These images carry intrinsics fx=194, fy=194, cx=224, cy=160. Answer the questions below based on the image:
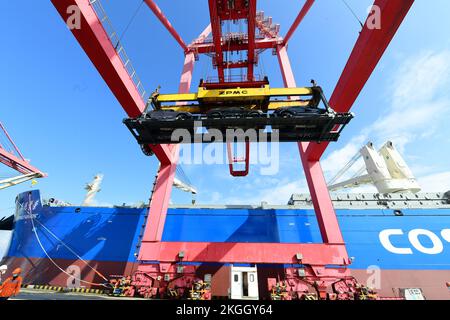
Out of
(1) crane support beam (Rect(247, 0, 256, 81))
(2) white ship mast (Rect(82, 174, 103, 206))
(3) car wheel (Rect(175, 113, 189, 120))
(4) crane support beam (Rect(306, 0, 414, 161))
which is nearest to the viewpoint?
(4) crane support beam (Rect(306, 0, 414, 161))

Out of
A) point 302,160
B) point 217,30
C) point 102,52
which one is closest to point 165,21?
point 217,30

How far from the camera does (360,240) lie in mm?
10453

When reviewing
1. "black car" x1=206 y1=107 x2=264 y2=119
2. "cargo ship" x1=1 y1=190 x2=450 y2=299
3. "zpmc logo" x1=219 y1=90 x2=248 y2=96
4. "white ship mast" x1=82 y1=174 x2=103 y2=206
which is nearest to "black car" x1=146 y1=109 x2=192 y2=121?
"black car" x1=206 y1=107 x2=264 y2=119

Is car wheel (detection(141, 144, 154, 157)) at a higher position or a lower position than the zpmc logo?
lower

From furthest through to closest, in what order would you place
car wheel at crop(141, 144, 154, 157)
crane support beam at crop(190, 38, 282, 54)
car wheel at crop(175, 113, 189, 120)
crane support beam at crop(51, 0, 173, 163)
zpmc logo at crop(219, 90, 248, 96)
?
crane support beam at crop(190, 38, 282, 54), car wheel at crop(141, 144, 154, 157), zpmc logo at crop(219, 90, 248, 96), car wheel at crop(175, 113, 189, 120), crane support beam at crop(51, 0, 173, 163)

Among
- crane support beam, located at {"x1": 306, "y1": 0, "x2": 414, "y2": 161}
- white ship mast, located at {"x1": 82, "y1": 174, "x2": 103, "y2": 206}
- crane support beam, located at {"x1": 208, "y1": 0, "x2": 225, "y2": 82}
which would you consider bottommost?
crane support beam, located at {"x1": 306, "y1": 0, "x2": 414, "y2": 161}

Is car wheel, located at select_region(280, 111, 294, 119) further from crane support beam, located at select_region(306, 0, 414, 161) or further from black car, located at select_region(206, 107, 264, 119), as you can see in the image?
crane support beam, located at select_region(306, 0, 414, 161)

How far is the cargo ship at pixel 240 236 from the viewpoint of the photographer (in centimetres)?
946

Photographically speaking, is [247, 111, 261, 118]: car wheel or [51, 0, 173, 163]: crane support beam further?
[247, 111, 261, 118]: car wheel

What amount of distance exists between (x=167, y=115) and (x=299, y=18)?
28.1ft

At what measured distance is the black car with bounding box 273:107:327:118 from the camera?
15.7ft
